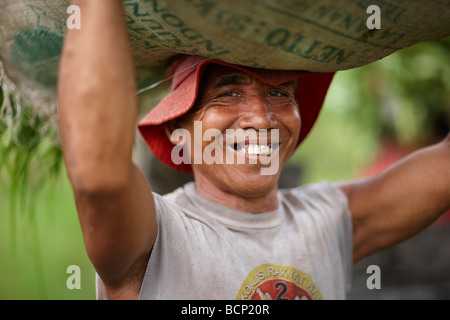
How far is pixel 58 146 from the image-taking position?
5.29ft

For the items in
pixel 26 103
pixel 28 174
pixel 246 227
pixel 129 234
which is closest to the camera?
pixel 129 234

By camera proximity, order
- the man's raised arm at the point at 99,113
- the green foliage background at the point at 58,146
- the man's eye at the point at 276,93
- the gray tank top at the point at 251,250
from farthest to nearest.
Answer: the green foliage background at the point at 58,146
the man's eye at the point at 276,93
the gray tank top at the point at 251,250
the man's raised arm at the point at 99,113

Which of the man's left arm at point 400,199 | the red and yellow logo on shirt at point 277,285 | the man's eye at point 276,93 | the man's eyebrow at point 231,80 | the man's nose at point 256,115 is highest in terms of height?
the man's eyebrow at point 231,80

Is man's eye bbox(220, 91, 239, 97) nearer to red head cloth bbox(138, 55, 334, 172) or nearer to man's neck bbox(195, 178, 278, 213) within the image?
red head cloth bbox(138, 55, 334, 172)

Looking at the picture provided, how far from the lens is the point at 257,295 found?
111 cm

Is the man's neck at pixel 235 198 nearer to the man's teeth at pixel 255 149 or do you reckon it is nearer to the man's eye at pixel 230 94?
the man's teeth at pixel 255 149

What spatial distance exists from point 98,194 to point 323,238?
678 mm

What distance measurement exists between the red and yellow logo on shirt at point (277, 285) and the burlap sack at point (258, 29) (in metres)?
0.46

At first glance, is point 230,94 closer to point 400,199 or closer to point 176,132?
point 176,132

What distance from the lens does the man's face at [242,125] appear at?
111 cm

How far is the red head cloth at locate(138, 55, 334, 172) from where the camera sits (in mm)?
1097

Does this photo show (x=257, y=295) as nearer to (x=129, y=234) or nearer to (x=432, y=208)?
(x=129, y=234)

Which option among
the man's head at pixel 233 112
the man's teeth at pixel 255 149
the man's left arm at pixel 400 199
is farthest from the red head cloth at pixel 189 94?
the man's left arm at pixel 400 199

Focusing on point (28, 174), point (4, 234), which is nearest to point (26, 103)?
point (28, 174)
